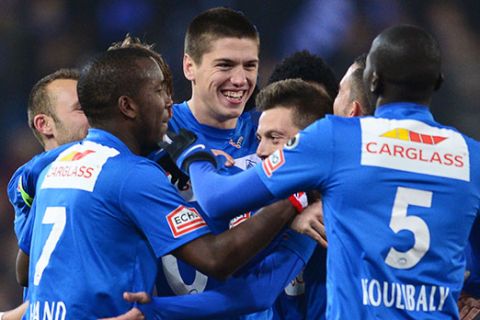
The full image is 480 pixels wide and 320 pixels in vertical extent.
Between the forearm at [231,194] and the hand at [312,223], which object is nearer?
the forearm at [231,194]

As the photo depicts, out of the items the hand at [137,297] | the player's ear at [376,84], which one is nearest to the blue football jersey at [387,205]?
the player's ear at [376,84]

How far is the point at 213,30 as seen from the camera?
4.21m

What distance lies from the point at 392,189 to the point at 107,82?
110 cm

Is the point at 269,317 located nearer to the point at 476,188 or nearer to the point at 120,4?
the point at 476,188

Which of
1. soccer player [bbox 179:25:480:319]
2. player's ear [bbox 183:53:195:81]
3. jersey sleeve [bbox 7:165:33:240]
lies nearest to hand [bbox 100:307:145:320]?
soccer player [bbox 179:25:480:319]

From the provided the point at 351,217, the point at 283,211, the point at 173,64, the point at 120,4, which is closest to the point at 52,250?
the point at 283,211

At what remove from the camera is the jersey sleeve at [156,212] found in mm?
2922

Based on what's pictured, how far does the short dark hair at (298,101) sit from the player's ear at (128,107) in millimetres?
645

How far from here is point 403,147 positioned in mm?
2746

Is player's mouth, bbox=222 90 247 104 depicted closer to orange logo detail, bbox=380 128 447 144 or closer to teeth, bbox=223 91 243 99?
teeth, bbox=223 91 243 99

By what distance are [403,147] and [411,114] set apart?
14 cm

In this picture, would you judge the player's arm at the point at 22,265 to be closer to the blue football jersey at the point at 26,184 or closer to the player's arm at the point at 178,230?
the blue football jersey at the point at 26,184

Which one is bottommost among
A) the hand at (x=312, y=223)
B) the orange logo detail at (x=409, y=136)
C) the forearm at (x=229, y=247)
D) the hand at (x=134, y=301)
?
the hand at (x=134, y=301)

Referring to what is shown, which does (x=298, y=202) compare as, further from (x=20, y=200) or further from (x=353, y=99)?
(x=20, y=200)
